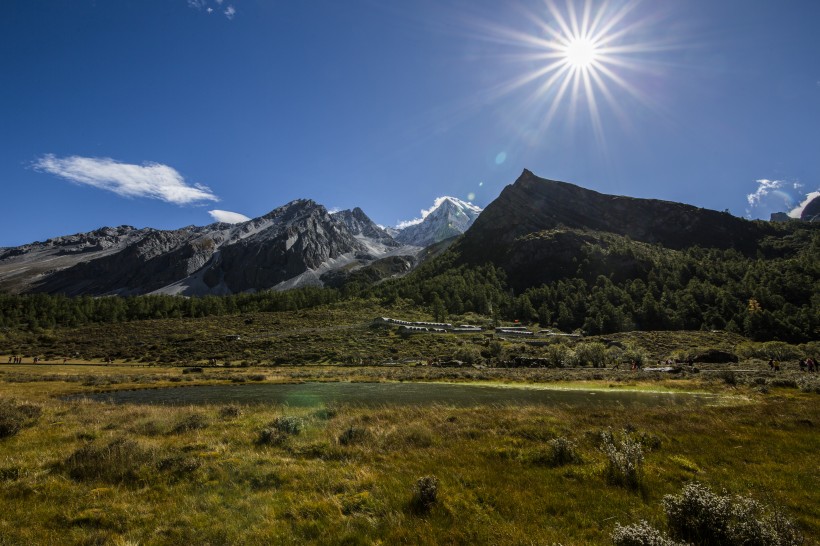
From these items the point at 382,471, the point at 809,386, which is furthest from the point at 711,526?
the point at 809,386

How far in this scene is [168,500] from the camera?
10742 mm

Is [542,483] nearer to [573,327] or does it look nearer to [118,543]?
[118,543]

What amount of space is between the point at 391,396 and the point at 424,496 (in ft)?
89.4

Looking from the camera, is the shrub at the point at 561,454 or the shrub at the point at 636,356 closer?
the shrub at the point at 561,454

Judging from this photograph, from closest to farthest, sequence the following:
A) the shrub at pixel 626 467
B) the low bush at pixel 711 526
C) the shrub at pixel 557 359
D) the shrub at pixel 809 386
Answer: the low bush at pixel 711 526 < the shrub at pixel 626 467 < the shrub at pixel 809 386 < the shrub at pixel 557 359

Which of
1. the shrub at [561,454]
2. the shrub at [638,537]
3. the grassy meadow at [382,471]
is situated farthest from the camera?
the shrub at [561,454]

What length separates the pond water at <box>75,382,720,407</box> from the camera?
31.2 metres

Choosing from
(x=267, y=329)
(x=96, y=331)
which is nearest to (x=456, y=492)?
(x=267, y=329)

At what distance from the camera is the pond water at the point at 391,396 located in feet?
102

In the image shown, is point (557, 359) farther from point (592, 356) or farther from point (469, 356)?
point (469, 356)

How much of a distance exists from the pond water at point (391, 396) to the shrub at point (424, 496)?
20.1 m

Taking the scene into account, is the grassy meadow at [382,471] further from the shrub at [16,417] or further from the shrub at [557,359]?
the shrub at [557,359]

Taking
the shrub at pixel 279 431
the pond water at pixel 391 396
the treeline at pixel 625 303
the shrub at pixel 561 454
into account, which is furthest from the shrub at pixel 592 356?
the treeline at pixel 625 303

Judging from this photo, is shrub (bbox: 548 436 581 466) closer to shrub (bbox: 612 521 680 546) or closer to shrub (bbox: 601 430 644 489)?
shrub (bbox: 601 430 644 489)
